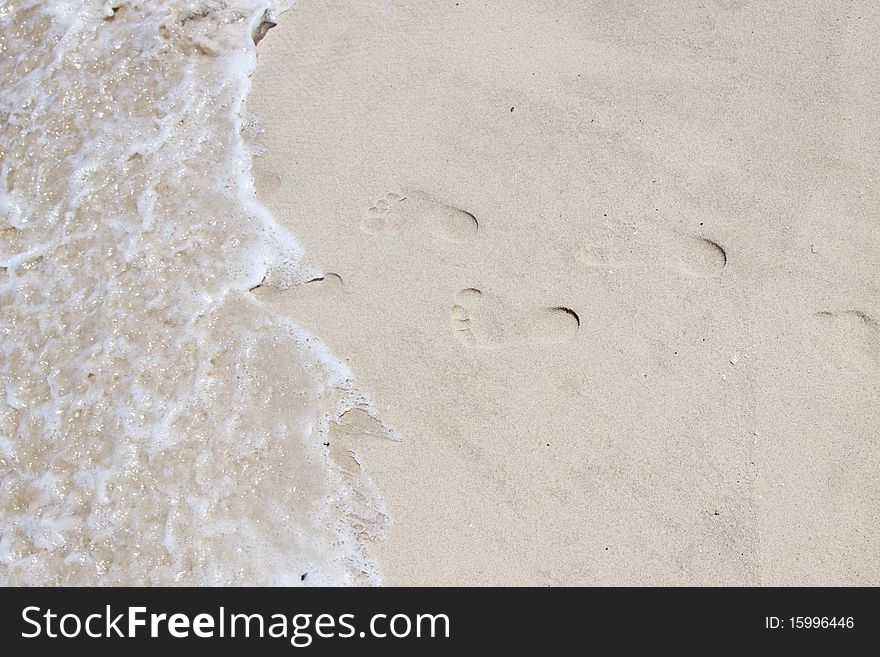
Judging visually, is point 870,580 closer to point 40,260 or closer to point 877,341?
point 877,341

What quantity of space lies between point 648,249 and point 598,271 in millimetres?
232

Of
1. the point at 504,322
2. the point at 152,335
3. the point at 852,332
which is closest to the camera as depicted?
the point at 852,332

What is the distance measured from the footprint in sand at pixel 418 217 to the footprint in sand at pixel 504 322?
303 mm

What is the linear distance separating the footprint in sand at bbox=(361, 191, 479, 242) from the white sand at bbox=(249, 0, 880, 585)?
1 cm

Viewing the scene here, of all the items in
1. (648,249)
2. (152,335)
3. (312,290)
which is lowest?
(152,335)

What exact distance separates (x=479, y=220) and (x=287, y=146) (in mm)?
998

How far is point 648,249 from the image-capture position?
2910mm

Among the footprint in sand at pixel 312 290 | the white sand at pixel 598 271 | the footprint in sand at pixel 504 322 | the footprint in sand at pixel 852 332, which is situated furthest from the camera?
the footprint in sand at pixel 312 290

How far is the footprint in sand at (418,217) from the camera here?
302 cm

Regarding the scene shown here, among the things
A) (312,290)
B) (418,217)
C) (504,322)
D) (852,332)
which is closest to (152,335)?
(312,290)

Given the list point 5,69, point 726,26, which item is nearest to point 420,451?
point 726,26

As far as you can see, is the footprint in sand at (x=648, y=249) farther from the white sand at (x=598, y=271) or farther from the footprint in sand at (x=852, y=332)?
the footprint in sand at (x=852, y=332)

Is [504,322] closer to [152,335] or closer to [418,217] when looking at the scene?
[418,217]

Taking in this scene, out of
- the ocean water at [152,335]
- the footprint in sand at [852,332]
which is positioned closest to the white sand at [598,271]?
the footprint in sand at [852,332]
